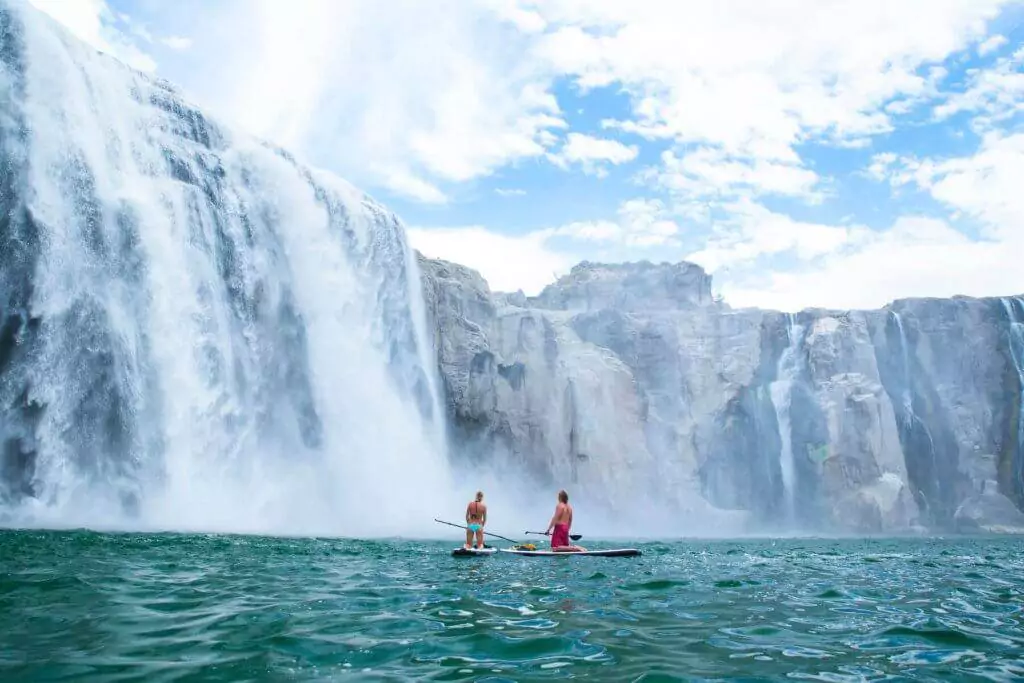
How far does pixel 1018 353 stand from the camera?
166 feet

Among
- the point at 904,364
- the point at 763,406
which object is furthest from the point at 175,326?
the point at 904,364

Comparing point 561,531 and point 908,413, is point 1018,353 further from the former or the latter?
point 561,531

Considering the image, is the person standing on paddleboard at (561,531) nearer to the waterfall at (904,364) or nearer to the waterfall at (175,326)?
the waterfall at (175,326)

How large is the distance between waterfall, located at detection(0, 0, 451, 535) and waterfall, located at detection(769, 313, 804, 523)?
82.8ft

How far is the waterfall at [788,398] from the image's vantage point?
4919 cm

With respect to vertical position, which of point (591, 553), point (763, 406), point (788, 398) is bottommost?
point (591, 553)

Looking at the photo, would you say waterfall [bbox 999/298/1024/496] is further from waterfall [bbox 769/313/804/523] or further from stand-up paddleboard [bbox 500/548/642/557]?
A: stand-up paddleboard [bbox 500/548/642/557]

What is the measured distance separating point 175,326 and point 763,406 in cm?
3754

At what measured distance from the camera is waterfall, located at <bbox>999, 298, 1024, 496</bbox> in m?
49.7

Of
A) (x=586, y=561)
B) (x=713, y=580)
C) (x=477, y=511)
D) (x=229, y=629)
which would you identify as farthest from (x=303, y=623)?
(x=477, y=511)

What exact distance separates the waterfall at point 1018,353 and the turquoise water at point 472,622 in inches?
1731

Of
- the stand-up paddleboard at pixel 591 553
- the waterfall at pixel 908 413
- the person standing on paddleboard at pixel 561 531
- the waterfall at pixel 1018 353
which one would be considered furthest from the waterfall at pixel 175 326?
the waterfall at pixel 1018 353

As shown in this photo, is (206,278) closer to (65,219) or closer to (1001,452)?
(65,219)

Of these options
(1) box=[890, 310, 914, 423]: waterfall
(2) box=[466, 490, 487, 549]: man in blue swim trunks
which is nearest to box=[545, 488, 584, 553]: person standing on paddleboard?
(2) box=[466, 490, 487, 549]: man in blue swim trunks
